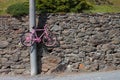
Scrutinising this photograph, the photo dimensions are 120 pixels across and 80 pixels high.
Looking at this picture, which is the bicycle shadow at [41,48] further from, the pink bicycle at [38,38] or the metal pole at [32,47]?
the metal pole at [32,47]

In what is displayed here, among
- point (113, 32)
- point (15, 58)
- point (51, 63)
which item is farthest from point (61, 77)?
point (113, 32)

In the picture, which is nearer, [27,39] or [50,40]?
[27,39]

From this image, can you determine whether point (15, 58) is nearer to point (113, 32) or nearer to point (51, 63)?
point (51, 63)

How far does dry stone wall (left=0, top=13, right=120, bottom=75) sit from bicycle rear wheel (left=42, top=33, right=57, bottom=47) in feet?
0.46

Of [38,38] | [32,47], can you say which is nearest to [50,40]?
[38,38]

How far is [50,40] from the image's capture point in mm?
11391

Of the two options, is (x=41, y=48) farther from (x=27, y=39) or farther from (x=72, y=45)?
(x=72, y=45)

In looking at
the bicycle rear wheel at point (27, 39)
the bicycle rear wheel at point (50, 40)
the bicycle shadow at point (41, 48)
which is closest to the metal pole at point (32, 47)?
the bicycle rear wheel at point (27, 39)

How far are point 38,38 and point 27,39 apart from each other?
1.09 ft

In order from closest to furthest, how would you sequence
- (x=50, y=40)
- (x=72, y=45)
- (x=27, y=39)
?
1. (x=27, y=39)
2. (x=50, y=40)
3. (x=72, y=45)

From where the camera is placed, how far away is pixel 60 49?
11469mm

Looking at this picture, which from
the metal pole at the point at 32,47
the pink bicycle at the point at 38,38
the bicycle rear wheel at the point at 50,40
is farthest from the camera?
the bicycle rear wheel at the point at 50,40

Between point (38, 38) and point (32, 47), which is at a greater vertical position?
point (38, 38)

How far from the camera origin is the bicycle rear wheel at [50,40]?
37.3 feet
